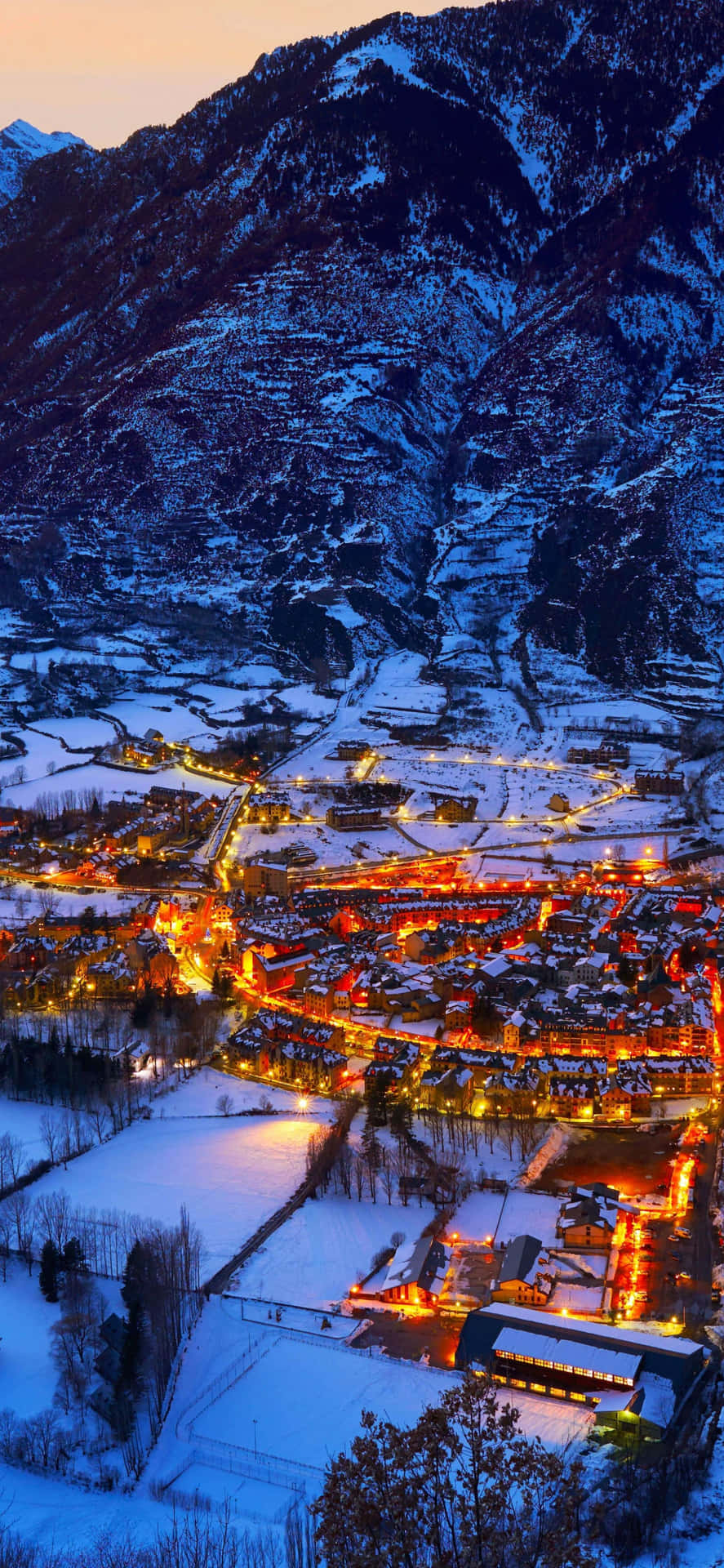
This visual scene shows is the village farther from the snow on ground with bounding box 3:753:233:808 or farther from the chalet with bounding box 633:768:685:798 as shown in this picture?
the snow on ground with bounding box 3:753:233:808

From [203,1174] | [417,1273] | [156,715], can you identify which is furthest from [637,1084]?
[156,715]

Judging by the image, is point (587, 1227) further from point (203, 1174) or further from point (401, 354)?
point (401, 354)

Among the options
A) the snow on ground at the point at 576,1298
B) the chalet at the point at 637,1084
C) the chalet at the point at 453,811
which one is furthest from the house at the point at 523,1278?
the chalet at the point at 453,811

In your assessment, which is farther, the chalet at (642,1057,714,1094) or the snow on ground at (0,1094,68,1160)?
the chalet at (642,1057,714,1094)

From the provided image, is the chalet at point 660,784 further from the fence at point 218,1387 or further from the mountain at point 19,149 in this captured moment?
the mountain at point 19,149

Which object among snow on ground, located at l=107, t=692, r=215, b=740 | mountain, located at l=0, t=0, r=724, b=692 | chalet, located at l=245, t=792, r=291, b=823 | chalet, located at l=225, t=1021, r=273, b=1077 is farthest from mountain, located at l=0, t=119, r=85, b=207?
chalet, located at l=225, t=1021, r=273, b=1077

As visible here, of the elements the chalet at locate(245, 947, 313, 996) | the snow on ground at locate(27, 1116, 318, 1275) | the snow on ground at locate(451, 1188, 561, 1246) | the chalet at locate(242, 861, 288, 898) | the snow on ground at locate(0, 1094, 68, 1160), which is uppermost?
the chalet at locate(242, 861, 288, 898)
